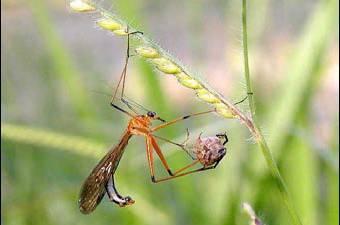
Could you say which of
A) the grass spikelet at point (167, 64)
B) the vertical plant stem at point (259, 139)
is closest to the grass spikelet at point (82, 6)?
the grass spikelet at point (167, 64)

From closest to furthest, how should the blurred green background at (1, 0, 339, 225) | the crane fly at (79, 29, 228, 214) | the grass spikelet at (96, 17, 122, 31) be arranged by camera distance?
the grass spikelet at (96, 17, 122, 31), the crane fly at (79, 29, 228, 214), the blurred green background at (1, 0, 339, 225)

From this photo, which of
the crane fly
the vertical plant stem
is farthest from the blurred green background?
the vertical plant stem

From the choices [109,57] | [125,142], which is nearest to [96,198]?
[125,142]

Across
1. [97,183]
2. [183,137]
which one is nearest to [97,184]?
[97,183]

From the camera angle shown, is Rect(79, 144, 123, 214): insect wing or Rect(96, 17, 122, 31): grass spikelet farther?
Rect(79, 144, 123, 214): insect wing

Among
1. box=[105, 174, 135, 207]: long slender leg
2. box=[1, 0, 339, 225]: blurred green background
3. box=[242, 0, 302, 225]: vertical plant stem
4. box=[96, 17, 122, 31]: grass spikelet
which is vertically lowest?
box=[1, 0, 339, 225]: blurred green background

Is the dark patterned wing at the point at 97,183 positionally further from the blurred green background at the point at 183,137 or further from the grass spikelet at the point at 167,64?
the grass spikelet at the point at 167,64

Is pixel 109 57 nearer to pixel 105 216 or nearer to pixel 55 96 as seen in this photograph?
pixel 55 96

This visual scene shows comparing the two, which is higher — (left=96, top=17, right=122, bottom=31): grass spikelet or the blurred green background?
(left=96, top=17, right=122, bottom=31): grass spikelet

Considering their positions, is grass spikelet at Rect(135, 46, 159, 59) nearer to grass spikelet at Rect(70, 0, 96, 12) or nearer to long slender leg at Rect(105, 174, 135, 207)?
grass spikelet at Rect(70, 0, 96, 12)
